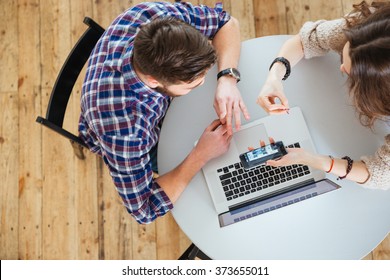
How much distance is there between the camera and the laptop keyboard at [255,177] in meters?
1.17

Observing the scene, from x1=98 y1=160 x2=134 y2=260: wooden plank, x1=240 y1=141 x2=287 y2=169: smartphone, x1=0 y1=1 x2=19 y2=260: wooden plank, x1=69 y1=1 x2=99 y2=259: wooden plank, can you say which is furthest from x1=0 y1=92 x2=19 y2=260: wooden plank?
x1=240 y1=141 x2=287 y2=169: smartphone

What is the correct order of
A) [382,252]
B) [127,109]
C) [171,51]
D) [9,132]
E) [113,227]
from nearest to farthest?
[171,51], [127,109], [382,252], [113,227], [9,132]

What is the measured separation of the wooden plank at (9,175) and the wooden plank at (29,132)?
0.08 feet

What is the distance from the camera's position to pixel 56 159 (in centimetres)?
196

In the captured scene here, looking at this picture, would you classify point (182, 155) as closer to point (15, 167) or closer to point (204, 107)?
point (204, 107)

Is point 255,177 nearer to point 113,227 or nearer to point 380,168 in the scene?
point 380,168

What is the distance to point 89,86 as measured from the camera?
1.13 metres

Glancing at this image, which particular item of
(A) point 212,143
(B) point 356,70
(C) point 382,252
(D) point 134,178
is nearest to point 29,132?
(D) point 134,178

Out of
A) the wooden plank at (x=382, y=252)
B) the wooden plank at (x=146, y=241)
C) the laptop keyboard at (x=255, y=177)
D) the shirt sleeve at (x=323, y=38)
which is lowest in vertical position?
the wooden plank at (x=382, y=252)

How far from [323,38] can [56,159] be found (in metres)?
1.41

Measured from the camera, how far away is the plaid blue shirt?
1.09 m

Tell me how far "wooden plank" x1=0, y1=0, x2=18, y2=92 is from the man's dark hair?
1347 millimetres

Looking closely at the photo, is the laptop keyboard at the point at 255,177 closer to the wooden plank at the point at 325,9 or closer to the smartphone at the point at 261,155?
the smartphone at the point at 261,155

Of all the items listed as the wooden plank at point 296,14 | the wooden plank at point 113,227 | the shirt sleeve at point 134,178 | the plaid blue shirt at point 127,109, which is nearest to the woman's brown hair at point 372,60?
the plaid blue shirt at point 127,109
